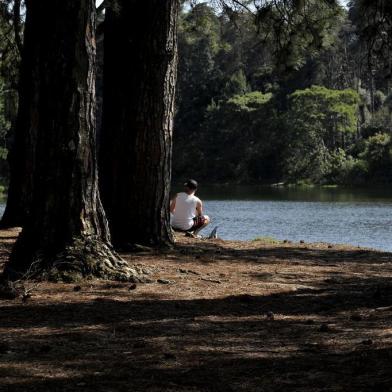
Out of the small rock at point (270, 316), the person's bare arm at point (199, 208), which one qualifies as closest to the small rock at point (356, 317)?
the small rock at point (270, 316)

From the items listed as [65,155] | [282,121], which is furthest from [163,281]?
[282,121]

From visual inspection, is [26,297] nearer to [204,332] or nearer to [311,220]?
[204,332]

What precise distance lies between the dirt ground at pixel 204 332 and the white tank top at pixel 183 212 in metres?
3.54

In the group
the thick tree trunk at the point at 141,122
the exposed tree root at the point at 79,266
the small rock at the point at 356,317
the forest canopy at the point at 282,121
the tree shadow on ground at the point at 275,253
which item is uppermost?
the forest canopy at the point at 282,121

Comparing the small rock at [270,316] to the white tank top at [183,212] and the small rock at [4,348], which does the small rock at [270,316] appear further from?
the white tank top at [183,212]

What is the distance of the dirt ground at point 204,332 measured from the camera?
3.69 m

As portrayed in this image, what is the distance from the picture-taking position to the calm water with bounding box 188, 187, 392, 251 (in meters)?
22.5

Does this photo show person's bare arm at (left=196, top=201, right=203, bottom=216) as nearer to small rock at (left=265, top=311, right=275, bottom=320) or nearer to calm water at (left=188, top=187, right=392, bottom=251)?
small rock at (left=265, top=311, right=275, bottom=320)

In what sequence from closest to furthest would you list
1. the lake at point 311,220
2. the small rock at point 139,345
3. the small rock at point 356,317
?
the small rock at point 139,345, the small rock at point 356,317, the lake at point 311,220

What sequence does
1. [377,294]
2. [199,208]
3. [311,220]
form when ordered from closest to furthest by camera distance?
[377,294] < [199,208] < [311,220]

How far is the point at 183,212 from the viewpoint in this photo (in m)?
11.2

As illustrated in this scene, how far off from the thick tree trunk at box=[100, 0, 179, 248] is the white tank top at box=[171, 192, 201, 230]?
2.81 metres

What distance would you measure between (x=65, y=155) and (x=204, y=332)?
2087mm

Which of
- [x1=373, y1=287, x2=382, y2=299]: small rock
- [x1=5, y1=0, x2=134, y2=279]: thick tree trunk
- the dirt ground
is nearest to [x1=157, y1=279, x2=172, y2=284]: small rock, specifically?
the dirt ground
